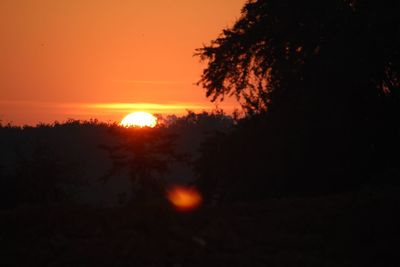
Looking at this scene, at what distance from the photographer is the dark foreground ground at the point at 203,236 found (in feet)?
32.1

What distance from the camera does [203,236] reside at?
11141 mm

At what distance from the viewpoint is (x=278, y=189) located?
2538 centimetres

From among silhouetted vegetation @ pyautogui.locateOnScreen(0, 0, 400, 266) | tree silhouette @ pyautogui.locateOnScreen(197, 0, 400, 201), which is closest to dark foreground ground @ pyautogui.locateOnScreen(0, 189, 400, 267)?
silhouetted vegetation @ pyautogui.locateOnScreen(0, 0, 400, 266)

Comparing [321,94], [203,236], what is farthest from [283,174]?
[203,236]

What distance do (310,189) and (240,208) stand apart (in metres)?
11.7

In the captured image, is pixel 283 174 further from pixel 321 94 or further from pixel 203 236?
pixel 203 236

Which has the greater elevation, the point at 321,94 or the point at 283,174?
the point at 321,94

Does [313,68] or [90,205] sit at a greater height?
[313,68]

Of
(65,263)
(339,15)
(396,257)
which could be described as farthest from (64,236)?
(339,15)

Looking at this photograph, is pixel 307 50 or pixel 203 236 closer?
pixel 203 236

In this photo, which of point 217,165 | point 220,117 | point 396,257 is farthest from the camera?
point 220,117

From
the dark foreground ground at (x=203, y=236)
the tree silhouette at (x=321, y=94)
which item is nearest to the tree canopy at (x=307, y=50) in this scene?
the tree silhouette at (x=321, y=94)

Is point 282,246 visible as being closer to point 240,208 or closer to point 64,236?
point 240,208

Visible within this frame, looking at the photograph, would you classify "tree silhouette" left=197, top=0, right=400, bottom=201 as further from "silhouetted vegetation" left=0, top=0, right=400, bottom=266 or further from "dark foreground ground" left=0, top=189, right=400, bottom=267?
"dark foreground ground" left=0, top=189, right=400, bottom=267
